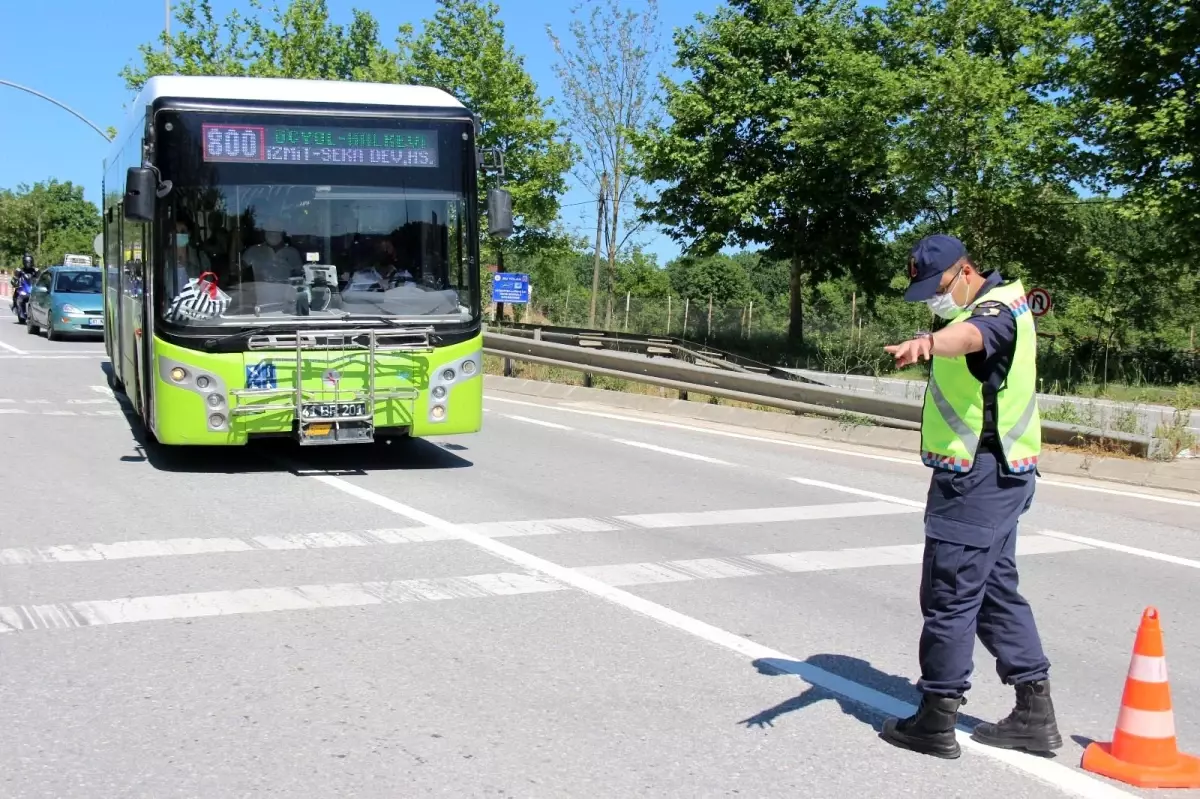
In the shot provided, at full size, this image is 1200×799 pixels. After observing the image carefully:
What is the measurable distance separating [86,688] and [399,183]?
644 cm

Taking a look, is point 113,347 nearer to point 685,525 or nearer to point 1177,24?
point 685,525

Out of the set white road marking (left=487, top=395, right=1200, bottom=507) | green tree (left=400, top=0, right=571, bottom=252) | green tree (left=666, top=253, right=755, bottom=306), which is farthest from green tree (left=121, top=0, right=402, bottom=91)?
green tree (left=666, top=253, right=755, bottom=306)

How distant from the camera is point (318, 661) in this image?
526cm

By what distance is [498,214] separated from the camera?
1098cm

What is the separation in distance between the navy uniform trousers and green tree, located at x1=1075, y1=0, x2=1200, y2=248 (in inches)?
856

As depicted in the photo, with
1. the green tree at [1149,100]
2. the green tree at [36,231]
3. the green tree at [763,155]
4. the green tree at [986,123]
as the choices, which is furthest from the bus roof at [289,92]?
the green tree at [36,231]

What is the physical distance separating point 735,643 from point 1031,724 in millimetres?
1603

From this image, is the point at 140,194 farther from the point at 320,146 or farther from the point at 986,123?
the point at 986,123

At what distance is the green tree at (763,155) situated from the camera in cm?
3700

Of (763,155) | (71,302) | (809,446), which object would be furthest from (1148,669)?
(763,155)

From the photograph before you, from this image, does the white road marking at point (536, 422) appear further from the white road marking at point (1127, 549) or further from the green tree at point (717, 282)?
the green tree at point (717, 282)

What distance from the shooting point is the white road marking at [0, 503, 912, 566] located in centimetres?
724

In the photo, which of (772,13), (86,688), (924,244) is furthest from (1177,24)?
(86,688)

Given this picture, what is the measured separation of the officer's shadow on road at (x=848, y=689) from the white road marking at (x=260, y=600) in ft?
5.61
